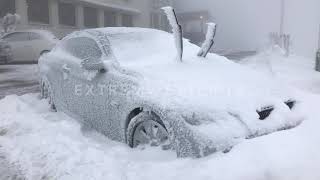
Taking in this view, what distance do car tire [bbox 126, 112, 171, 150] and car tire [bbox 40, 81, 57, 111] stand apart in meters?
2.38

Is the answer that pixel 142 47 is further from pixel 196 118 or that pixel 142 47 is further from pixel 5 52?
pixel 5 52

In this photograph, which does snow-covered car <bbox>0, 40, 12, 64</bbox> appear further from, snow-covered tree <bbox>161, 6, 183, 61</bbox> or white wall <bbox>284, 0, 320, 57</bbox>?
white wall <bbox>284, 0, 320, 57</bbox>

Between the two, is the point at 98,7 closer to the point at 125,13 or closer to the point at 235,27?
the point at 125,13

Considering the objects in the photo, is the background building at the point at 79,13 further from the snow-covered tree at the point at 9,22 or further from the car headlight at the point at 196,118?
the car headlight at the point at 196,118

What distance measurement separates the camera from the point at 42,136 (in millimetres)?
5285

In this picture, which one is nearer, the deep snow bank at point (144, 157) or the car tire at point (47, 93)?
the deep snow bank at point (144, 157)

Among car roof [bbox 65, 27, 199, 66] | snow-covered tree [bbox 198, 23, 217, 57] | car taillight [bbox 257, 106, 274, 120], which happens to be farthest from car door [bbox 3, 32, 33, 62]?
car taillight [bbox 257, 106, 274, 120]

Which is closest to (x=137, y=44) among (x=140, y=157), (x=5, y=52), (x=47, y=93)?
(x=140, y=157)

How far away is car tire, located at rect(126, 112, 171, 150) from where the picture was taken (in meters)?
4.21

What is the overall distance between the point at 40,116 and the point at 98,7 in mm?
25897

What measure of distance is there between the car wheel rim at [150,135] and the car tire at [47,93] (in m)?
2.47

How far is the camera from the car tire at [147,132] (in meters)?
4.21

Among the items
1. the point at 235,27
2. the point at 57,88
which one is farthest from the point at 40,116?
the point at 235,27

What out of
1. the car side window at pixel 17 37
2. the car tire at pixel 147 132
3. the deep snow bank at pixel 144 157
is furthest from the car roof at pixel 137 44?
the car side window at pixel 17 37
